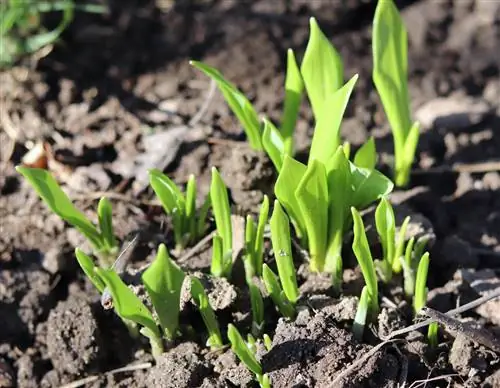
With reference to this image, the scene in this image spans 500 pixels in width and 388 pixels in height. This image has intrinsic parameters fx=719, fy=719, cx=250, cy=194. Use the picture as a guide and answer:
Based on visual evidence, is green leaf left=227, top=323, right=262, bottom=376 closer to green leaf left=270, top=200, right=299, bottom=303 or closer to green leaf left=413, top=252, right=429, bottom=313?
green leaf left=270, top=200, right=299, bottom=303

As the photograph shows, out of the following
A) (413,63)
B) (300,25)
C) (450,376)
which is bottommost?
(450,376)

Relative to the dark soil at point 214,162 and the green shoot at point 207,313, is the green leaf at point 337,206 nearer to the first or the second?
the dark soil at point 214,162

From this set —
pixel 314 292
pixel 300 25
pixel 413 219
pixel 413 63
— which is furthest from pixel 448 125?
pixel 314 292

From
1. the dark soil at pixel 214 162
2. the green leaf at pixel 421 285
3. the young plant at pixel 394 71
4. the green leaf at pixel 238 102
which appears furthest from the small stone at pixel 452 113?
the green leaf at pixel 421 285

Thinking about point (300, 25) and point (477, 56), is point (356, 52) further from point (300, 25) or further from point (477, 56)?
point (477, 56)

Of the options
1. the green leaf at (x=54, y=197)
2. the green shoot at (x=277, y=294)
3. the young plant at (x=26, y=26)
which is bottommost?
the green shoot at (x=277, y=294)

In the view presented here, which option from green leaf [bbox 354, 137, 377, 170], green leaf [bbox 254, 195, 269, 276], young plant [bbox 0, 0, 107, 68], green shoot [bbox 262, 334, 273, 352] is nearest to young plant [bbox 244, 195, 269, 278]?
green leaf [bbox 254, 195, 269, 276]
